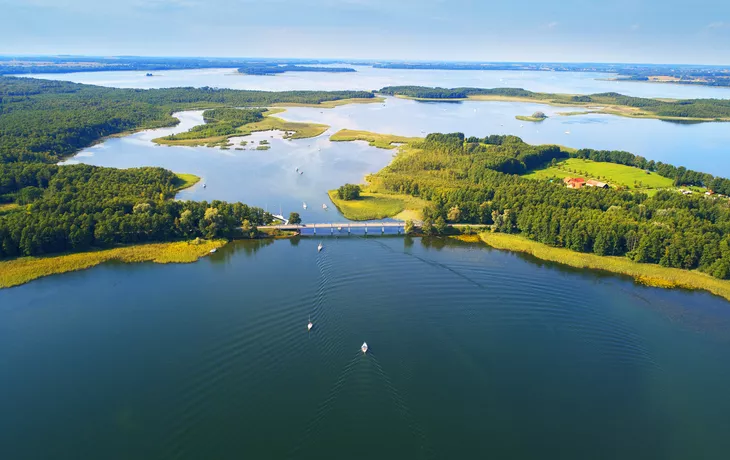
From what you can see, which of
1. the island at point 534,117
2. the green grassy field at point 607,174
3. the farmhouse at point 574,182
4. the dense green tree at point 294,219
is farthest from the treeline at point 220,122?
the island at point 534,117

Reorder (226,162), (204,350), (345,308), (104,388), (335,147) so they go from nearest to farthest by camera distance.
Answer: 1. (104,388)
2. (204,350)
3. (345,308)
4. (226,162)
5. (335,147)

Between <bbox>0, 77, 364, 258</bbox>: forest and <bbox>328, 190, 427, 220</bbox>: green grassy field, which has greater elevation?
<bbox>0, 77, 364, 258</bbox>: forest

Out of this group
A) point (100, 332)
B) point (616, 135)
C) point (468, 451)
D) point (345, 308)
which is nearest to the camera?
point (468, 451)

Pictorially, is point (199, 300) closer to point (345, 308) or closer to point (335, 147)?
point (345, 308)

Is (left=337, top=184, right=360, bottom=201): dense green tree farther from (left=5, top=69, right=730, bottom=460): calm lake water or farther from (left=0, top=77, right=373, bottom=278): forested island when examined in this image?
(left=5, top=69, right=730, bottom=460): calm lake water

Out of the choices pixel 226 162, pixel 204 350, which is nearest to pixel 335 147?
pixel 226 162

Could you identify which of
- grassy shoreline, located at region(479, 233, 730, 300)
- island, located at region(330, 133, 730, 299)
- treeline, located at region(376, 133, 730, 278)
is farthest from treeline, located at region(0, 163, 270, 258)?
grassy shoreline, located at region(479, 233, 730, 300)

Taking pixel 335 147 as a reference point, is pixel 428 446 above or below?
below

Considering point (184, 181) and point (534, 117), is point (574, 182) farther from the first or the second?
point (534, 117)
